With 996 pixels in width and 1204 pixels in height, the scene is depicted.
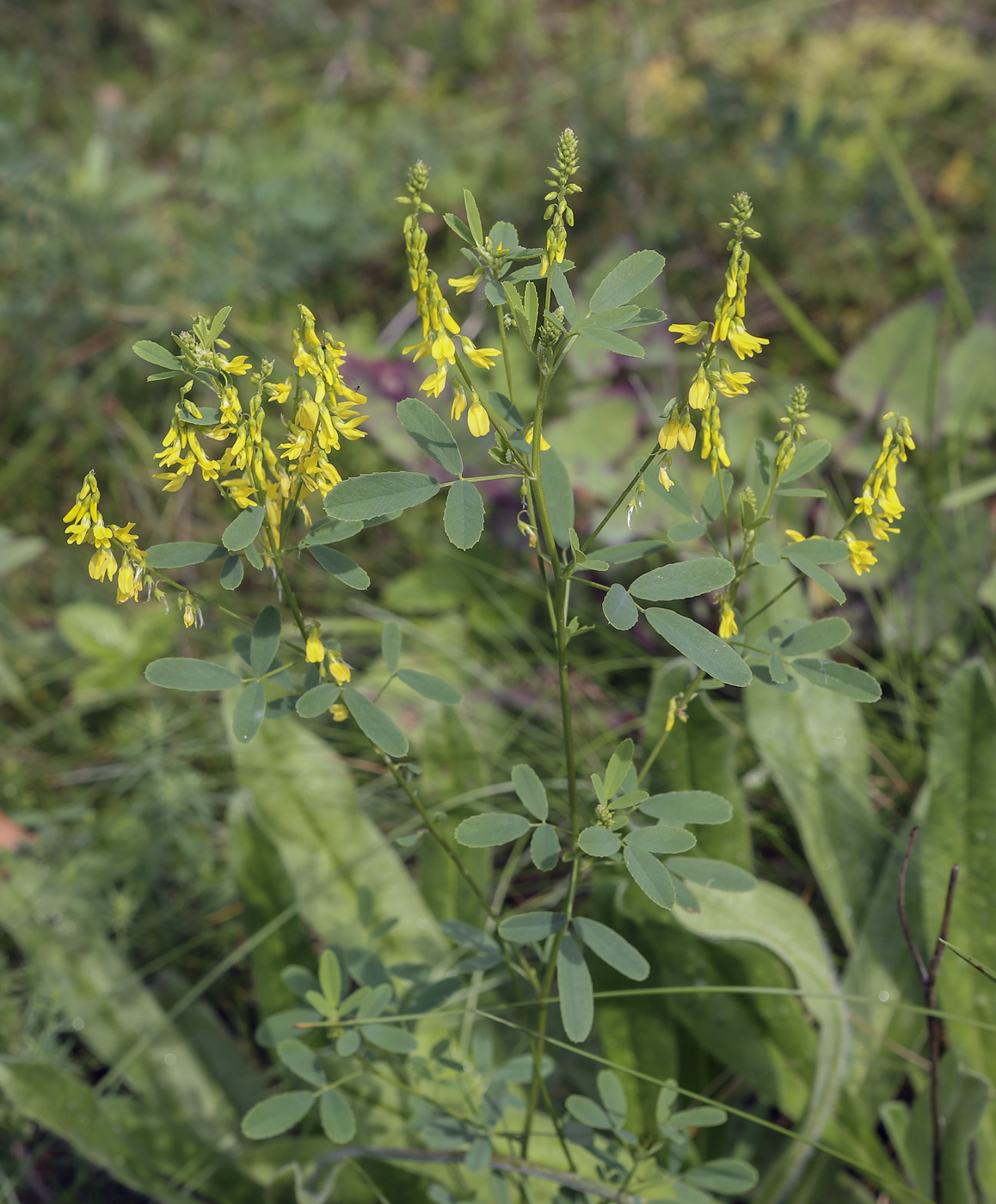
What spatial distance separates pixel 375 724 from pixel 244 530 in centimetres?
29

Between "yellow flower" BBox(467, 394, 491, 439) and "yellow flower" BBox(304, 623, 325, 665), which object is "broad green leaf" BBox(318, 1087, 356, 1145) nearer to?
"yellow flower" BBox(304, 623, 325, 665)

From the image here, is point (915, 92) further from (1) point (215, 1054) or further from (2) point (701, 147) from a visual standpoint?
(1) point (215, 1054)

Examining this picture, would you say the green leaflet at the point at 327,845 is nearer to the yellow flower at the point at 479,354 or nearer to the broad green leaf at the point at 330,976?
the broad green leaf at the point at 330,976

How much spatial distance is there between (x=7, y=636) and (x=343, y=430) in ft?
6.62

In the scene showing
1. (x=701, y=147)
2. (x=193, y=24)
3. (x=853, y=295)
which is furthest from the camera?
(x=193, y=24)

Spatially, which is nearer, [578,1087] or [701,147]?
[578,1087]

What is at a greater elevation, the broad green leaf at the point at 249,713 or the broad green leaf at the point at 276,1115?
the broad green leaf at the point at 249,713

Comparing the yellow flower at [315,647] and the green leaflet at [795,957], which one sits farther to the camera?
the green leaflet at [795,957]

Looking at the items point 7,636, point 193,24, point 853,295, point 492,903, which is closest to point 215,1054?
point 492,903

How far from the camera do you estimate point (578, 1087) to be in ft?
5.83

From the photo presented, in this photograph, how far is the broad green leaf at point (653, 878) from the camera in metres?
1.13

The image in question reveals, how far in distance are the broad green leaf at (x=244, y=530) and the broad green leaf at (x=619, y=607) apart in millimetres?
384

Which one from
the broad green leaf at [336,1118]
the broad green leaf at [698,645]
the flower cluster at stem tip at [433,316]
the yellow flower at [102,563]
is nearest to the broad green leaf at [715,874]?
the broad green leaf at [698,645]

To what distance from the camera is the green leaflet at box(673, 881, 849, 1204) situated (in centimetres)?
158
